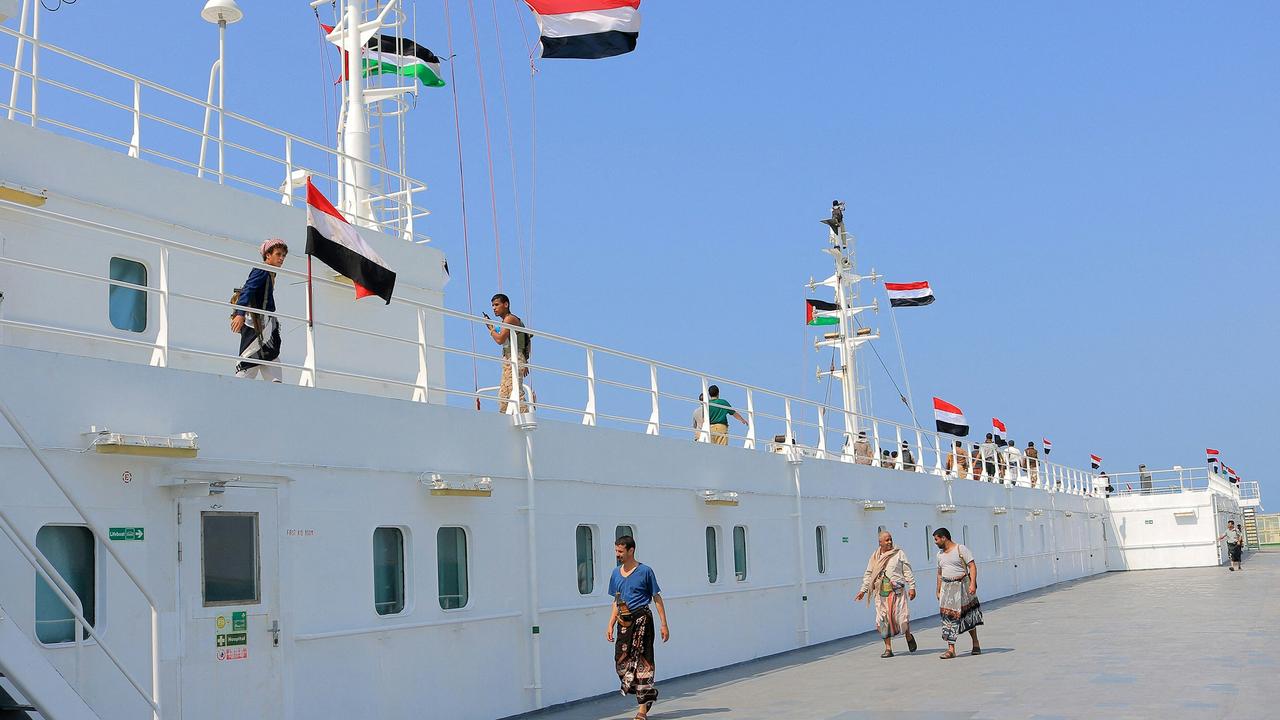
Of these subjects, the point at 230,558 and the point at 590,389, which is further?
the point at 590,389

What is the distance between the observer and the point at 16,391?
8.47 m

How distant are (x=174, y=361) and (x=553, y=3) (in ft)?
25.5

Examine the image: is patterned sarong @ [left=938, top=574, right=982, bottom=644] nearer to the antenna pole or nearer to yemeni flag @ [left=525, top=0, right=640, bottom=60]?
yemeni flag @ [left=525, top=0, right=640, bottom=60]

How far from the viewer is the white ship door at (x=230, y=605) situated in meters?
9.38

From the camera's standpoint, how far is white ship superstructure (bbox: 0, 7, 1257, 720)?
28.8 ft

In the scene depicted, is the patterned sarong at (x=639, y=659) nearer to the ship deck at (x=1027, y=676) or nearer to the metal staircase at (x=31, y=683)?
the ship deck at (x=1027, y=676)

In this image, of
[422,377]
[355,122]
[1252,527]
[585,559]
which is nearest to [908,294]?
[355,122]

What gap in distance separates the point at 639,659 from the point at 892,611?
6.78m

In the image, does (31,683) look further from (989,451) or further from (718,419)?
(989,451)

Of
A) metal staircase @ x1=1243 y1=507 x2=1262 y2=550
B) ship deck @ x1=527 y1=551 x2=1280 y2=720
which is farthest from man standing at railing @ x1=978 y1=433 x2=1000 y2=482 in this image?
metal staircase @ x1=1243 y1=507 x2=1262 y2=550

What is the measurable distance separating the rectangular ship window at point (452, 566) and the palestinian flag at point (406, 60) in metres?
10.3

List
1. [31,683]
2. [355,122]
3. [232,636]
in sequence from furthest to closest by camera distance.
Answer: [355,122], [232,636], [31,683]

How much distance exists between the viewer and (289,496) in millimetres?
10516

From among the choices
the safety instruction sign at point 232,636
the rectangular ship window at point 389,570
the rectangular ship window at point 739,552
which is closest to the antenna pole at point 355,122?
the rectangular ship window at point 389,570
